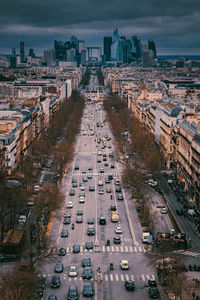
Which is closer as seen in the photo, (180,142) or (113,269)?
Answer: (113,269)

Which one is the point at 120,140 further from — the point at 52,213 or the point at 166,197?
the point at 52,213

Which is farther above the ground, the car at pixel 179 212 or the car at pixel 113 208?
the car at pixel 179 212

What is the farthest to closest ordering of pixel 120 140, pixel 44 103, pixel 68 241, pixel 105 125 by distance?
pixel 105 125 → pixel 44 103 → pixel 120 140 → pixel 68 241

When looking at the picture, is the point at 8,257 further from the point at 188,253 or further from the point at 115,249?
the point at 188,253

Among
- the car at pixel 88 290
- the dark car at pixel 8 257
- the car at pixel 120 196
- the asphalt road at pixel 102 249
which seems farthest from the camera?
the car at pixel 120 196

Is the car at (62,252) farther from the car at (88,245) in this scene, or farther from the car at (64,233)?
the car at (64,233)

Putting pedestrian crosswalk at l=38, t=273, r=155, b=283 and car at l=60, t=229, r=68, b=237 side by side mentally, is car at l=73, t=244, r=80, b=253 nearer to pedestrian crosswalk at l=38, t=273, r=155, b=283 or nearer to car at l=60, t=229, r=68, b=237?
car at l=60, t=229, r=68, b=237

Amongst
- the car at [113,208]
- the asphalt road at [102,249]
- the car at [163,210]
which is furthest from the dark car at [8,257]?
the car at [163,210]

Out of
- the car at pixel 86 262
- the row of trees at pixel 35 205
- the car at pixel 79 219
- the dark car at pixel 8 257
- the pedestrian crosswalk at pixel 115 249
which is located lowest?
the pedestrian crosswalk at pixel 115 249

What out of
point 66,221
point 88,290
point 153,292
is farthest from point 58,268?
point 66,221

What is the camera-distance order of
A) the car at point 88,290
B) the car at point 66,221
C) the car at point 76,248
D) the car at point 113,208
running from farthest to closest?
1. the car at point 113,208
2. the car at point 66,221
3. the car at point 76,248
4. the car at point 88,290

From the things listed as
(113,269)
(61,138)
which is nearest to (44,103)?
(61,138)
